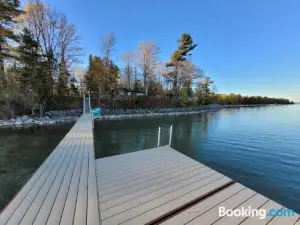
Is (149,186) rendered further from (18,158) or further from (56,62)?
(56,62)

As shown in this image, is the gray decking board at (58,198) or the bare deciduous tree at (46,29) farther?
the bare deciduous tree at (46,29)

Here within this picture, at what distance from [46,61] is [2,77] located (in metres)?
4.35

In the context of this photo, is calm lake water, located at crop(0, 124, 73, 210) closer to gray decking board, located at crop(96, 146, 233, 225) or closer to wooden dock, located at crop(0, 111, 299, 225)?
wooden dock, located at crop(0, 111, 299, 225)

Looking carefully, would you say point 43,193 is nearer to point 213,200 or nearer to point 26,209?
point 26,209

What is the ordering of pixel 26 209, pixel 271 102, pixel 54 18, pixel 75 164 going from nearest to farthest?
pixel 26 209 < pixel 75 164 < pixel 54 18 < pixel 271 102

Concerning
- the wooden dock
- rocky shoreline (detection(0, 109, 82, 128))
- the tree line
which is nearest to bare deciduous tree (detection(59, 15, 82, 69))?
the tree line

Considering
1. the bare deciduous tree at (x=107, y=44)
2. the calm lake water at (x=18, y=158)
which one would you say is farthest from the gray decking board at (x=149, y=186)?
the bare deciduous tree at (x=107, y=44)

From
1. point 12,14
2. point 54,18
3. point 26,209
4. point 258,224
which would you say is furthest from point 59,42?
point 258,224

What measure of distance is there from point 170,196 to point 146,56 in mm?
27894

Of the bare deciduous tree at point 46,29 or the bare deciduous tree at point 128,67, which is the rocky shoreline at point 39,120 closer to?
the bare deciduous tree at point 46,29

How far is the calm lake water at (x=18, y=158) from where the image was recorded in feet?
13.4

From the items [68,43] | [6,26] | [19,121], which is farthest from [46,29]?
[19,121]

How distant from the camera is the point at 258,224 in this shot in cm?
211

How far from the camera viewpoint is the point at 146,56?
1118 inches
